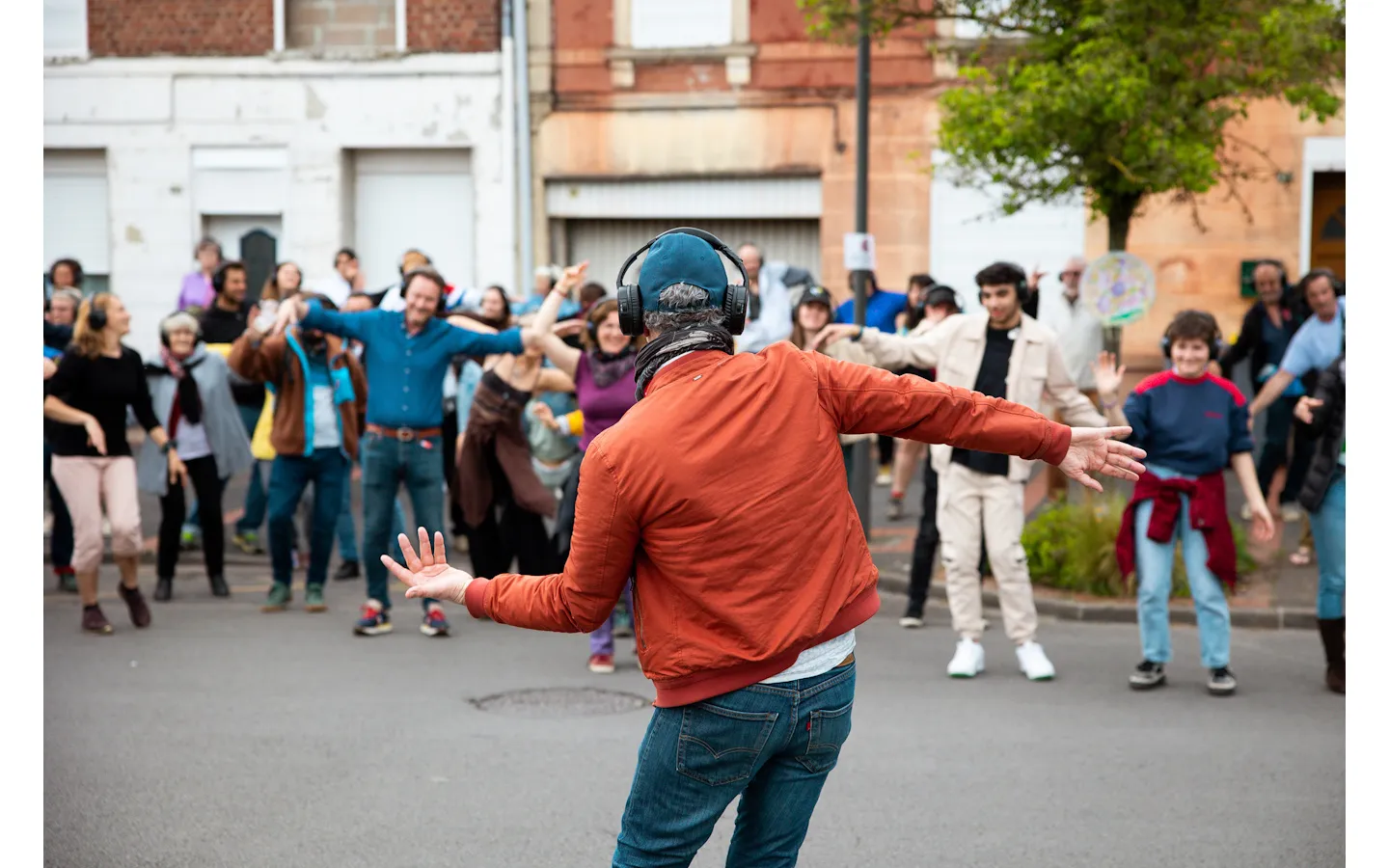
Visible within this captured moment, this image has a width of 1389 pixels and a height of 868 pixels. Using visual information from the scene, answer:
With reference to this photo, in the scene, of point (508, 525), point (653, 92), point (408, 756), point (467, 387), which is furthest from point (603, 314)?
point (653, 92)

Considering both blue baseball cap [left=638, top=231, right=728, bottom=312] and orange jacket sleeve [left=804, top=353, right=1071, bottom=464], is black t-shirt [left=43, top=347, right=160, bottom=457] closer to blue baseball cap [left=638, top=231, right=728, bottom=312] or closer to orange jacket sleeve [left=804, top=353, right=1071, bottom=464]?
blue baseball cap [left=638, top=231, right=728, bottom=312]

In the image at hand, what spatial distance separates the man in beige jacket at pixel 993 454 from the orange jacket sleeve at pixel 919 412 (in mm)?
4349

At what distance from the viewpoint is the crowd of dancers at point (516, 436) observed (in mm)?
7828

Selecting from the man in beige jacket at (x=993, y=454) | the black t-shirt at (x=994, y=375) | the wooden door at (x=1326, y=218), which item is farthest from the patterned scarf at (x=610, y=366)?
the wooden door at (x=1326, y=218)

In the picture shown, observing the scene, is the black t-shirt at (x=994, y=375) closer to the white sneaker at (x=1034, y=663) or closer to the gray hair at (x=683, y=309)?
the white sneaker at (x=1034, y=663)

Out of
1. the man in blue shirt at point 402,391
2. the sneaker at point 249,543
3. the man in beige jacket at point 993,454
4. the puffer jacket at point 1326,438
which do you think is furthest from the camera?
the sneaker at point 249,543

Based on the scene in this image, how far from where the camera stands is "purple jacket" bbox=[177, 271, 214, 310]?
1789 centimetres

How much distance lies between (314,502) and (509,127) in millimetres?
11938

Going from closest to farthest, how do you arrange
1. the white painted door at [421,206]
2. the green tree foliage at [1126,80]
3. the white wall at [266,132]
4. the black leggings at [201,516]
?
the black leggings at [201,516], the green tree foliage at [1126,80], the white wall at [266,132], the white painted door at [421,206]

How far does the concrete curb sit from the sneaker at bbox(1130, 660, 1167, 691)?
178 cm

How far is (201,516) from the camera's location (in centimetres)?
1048

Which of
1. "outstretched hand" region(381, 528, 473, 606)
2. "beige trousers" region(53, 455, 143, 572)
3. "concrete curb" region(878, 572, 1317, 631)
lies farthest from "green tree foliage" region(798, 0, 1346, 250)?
"outstretched hand" region(381, 528, 473, 606)

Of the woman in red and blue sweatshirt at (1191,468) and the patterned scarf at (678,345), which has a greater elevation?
the patterned scarf at (678,345)

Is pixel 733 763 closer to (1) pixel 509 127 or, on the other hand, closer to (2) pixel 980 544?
(2) pixel 980 544
